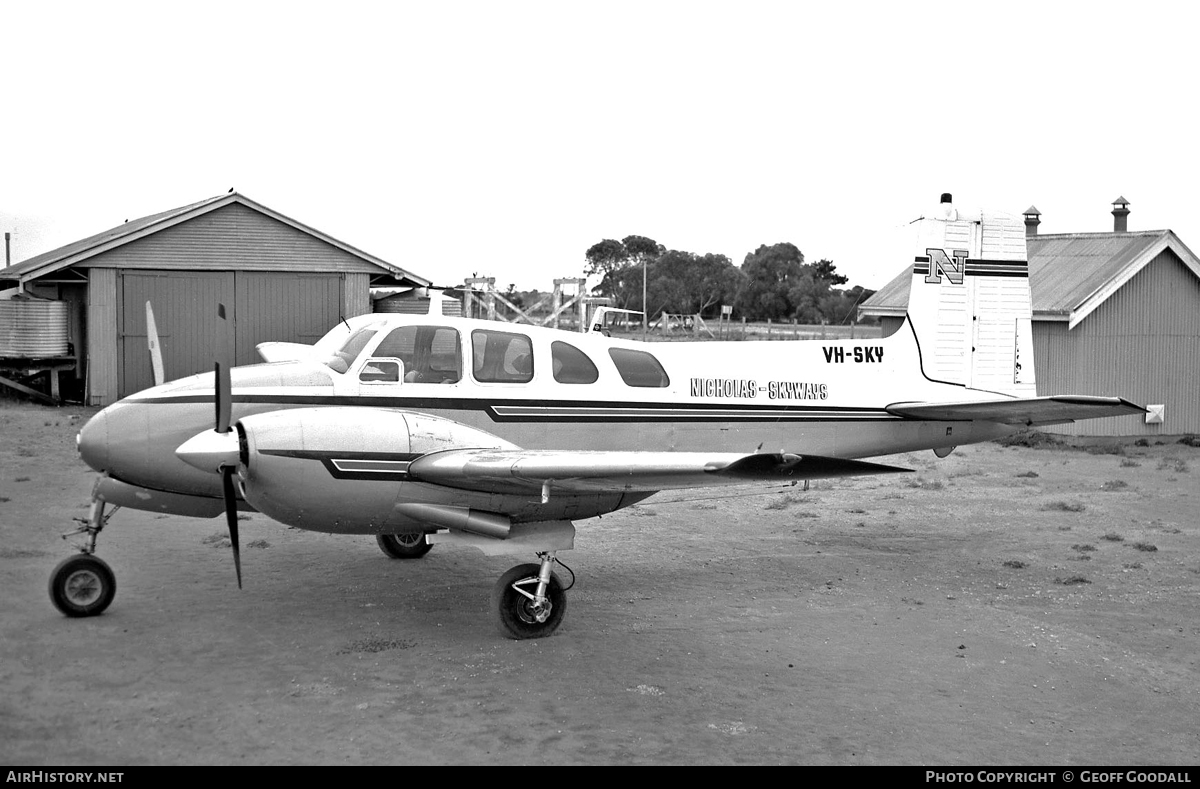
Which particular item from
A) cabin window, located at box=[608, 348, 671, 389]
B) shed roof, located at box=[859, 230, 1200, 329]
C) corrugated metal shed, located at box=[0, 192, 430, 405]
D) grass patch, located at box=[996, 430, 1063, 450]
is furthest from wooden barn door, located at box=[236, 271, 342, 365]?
cabin window, located at box=[608, 348, 671, 389]

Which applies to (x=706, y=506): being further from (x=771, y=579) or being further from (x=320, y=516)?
(x=320, y=516)

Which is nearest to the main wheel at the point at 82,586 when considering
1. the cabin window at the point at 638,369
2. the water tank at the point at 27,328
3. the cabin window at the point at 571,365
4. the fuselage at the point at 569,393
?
the fuselage at the point at 569,393

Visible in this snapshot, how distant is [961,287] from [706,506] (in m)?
4.17

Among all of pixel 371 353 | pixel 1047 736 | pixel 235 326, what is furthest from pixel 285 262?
pixel 1047 736

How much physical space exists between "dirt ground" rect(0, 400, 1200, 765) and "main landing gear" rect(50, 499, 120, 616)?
175mm

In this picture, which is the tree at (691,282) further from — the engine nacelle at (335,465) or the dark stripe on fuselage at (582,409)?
the engine nacelle at (335,465)

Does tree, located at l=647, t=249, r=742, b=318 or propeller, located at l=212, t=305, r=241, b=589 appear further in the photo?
tree, located at l=647, t=249, r=742, b=318

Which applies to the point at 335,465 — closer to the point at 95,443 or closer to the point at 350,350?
→ the point at 350,350

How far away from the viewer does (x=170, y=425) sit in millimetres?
7609

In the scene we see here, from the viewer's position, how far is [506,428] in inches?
337

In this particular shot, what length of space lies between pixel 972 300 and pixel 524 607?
20.5ft

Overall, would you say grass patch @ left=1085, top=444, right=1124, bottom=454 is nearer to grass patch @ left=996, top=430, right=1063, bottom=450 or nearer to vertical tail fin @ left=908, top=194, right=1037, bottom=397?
grass patch @ left=996, top=430, right=1063, bottom=450

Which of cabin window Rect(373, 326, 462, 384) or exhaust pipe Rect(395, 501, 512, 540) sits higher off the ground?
cabin window Rect(373, 326, 462, 384)

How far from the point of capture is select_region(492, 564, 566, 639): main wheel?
7668mm
